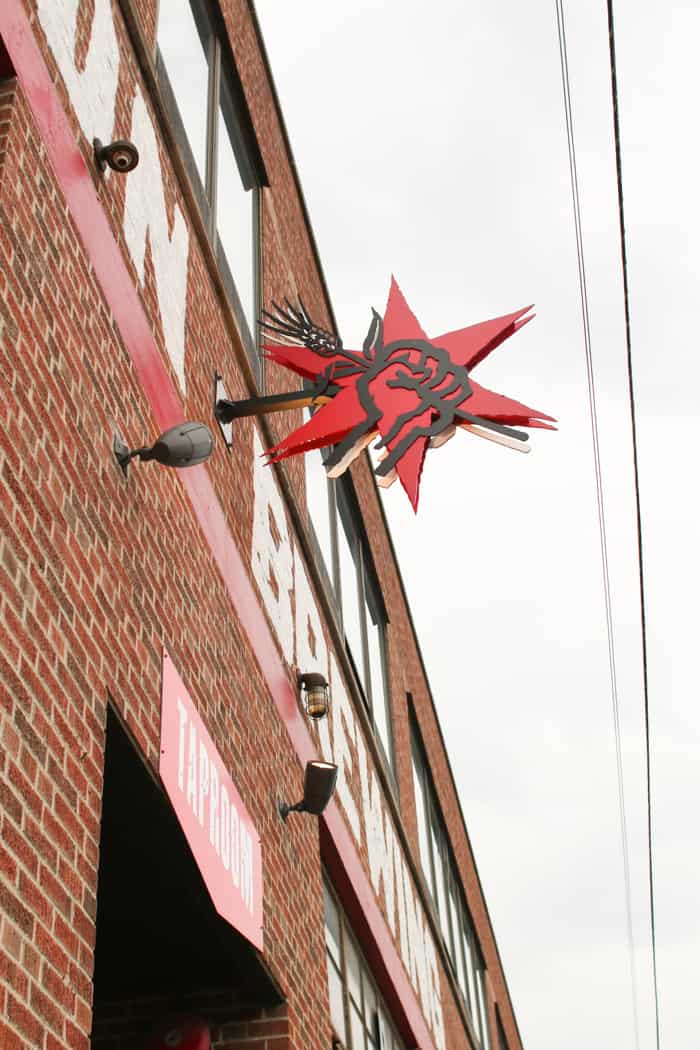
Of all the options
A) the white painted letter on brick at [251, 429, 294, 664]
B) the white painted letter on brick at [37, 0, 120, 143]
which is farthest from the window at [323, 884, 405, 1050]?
the white painted letter on brick at [37, 0, 120, 143]

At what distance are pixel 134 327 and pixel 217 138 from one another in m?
3.76

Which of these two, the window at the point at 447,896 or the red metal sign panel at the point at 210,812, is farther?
the window at the point at 447,896

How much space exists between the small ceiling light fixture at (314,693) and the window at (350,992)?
1.28 metres

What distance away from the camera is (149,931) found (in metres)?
6.58

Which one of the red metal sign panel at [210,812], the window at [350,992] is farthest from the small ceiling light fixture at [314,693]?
the red metal sign panel at [210,812]

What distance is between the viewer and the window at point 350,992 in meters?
8.91

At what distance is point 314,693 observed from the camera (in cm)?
882

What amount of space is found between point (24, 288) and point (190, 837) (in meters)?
2.32

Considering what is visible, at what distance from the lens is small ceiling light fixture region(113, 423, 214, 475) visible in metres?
5.61

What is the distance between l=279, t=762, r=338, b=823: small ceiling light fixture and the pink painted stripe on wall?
44cm

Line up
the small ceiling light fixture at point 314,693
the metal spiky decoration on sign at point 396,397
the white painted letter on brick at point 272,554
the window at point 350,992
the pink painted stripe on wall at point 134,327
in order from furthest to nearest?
1. the window at point 350,992
2. the small ceiling light fixture at point 314,693
3. the white painted letter on brick at point 272,554
4. the metal spiky decoration on sign at point 396,397
5. the pink painted stripe on wall at point 134,327

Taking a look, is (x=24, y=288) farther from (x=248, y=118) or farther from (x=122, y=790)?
(x=248, y=118)

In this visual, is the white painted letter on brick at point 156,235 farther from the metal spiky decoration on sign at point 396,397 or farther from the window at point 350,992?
the window at point 350,992

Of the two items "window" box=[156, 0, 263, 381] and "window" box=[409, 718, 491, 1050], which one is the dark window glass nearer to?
"window" box=[156, 0, 263, 381]
